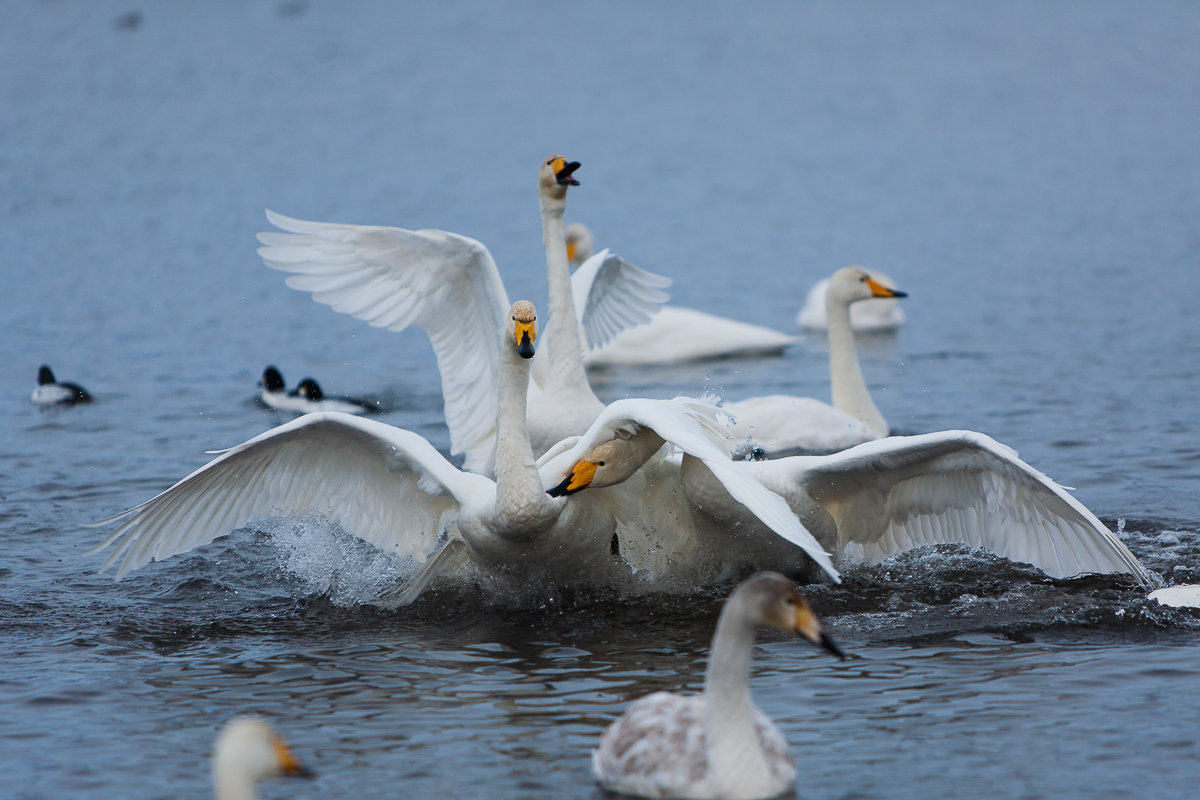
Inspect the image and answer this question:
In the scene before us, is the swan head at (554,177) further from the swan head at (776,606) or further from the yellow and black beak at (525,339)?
the swan head at (776,606)

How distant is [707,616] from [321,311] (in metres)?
11.7

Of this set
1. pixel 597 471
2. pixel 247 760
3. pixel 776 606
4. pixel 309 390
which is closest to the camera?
pixel 247 760

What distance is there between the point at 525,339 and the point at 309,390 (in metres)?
6.22

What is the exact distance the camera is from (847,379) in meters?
11.3

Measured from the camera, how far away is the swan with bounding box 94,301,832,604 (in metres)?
6.89

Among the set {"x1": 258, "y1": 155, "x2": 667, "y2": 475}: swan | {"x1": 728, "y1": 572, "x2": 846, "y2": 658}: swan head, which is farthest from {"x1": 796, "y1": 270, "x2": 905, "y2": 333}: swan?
{"x1": 728, "y1": 572, "x2": 846, "y2": 658}: swan head

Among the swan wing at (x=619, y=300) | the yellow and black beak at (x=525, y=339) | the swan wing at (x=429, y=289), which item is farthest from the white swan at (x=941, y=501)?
the swan wing at (x=619, y=300)

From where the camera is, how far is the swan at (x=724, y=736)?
4.84 m

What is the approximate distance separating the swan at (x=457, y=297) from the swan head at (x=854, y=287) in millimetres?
2877

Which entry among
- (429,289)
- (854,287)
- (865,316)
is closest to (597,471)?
(429,289)

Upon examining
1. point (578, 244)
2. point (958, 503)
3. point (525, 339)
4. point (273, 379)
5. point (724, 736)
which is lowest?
point (724, 736)

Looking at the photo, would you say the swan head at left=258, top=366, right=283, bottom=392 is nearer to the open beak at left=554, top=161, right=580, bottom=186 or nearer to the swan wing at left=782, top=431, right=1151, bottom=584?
the open beak at left=554, top=161, right=580, bottom=186

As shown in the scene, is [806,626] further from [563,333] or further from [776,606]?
[563,333]

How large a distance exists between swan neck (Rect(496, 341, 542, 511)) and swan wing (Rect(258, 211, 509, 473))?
1.95 m
